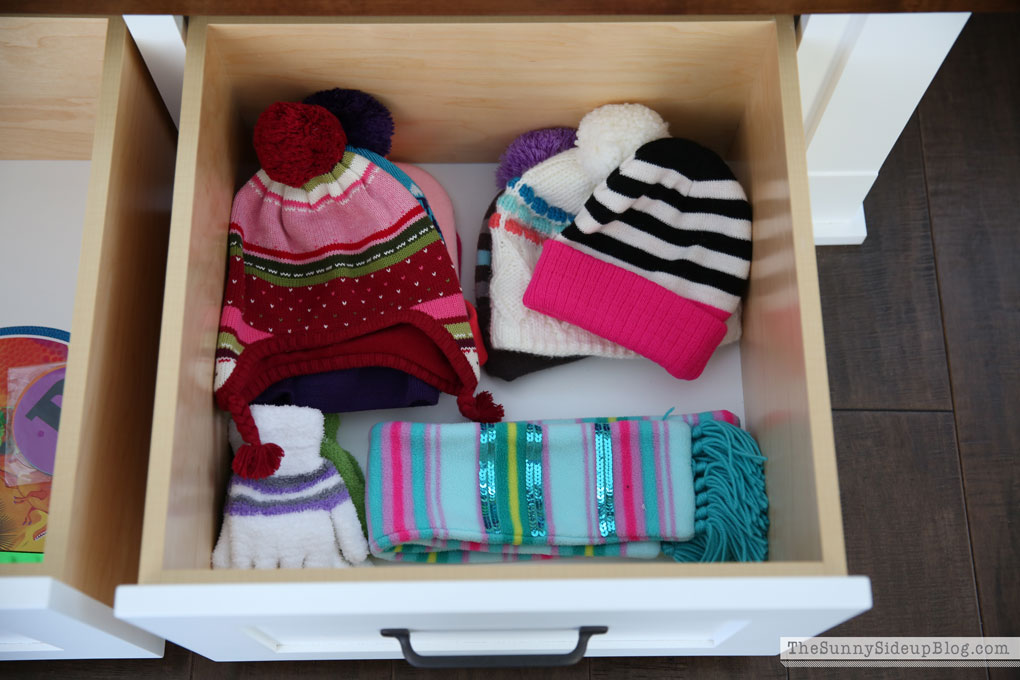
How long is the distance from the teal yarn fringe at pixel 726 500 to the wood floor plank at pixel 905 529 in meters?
0.27

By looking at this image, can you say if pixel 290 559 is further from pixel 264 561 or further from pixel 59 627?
pixel 59 627

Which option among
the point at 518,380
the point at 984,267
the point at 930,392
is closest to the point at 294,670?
the point at 518,380

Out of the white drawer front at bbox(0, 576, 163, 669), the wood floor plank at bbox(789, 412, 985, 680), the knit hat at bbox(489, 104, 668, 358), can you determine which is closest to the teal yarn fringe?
the knit hat at bbox(489, 104, 668, 358)

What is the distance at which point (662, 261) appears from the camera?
939 mm

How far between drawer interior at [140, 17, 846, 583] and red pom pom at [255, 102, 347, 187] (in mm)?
49

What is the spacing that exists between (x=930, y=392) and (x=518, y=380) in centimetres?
54

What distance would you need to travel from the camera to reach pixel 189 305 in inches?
31.2

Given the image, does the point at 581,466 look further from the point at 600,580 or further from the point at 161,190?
the point at 161,190

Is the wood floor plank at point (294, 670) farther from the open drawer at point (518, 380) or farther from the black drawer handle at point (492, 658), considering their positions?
the black drawer handle at point (492, 658)

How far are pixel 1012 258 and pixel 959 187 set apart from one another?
118 mm

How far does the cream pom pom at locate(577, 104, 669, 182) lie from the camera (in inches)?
36.4

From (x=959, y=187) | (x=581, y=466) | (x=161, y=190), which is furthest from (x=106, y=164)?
(x=959, y=187)

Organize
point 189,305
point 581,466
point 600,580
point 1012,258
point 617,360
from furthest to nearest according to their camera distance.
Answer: point 1012,258 → point 617,360 → point 581,466 → point 189,305 → point 600,580

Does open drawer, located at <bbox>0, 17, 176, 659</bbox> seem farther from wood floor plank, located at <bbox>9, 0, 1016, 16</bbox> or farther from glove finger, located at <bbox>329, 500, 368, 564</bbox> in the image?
glove finger, located at <bbox>329, 500, 368, 564</bbox>
